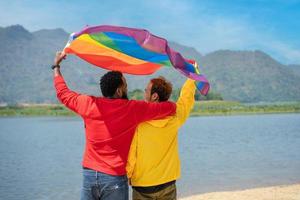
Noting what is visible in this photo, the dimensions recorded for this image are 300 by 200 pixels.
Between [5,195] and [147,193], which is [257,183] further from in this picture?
[147,193]

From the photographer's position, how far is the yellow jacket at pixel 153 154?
4.10 m

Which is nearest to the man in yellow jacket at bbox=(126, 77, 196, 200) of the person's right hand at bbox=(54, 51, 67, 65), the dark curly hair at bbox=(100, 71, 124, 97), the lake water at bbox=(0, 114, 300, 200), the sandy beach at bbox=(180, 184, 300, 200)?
the dark curly hair at bbox=(100, 71, 124, 97)

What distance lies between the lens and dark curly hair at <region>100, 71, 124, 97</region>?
403cm

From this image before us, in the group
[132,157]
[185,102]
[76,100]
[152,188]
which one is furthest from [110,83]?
[152,188]

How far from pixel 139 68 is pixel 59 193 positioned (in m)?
9.78

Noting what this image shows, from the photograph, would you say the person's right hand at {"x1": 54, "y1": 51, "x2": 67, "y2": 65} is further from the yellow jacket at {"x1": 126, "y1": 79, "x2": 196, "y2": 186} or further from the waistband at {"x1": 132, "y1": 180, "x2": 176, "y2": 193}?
the waistband at {"x1": 132, "y1": 180, "x2": 176, "y2": 193}

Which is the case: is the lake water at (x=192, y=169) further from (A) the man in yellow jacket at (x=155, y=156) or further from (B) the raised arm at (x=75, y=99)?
(B) the raised arm at (x=75, y=99)

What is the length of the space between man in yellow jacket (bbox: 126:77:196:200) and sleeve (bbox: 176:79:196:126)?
8 centimetres

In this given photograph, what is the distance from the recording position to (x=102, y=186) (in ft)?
13.0

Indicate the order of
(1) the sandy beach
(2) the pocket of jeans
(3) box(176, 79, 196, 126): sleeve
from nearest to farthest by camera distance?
1. (2) the pocket of jeans
2. (3) box(176, 79, 196, 126): sleeve
3. (1) the sandy beach

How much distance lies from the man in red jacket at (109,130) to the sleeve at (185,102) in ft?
1.13

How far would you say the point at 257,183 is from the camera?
14.3 m

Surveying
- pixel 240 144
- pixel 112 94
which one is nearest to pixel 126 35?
pixel 112 94

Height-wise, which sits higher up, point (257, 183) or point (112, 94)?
point (112, 94)
